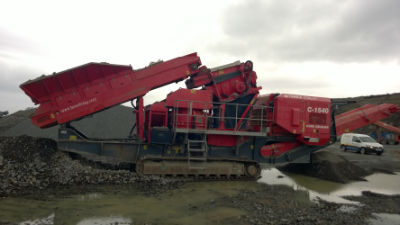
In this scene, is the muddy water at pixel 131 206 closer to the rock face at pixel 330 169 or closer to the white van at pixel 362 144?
the rock face at pixel 330 169

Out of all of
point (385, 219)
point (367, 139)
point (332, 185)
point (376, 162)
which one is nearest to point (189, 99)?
point (332, 185)

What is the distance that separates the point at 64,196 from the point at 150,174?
272 cm

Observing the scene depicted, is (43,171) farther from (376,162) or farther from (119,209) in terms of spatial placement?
(376,162)

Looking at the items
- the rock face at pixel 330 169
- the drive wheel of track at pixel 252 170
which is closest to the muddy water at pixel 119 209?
the drive wheel of track at pixel 252 170

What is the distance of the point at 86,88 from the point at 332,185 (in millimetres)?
9043

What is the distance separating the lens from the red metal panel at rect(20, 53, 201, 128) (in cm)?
800

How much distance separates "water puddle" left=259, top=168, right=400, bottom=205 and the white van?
9.24m

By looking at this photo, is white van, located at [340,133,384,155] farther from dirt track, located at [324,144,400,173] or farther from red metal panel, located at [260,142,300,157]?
red metal panel, located at [260,142,300,157]

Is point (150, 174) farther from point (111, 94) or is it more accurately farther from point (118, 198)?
point (111, 94)

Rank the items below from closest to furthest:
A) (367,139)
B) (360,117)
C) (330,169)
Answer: (330,169) < (360,117) < (367,139)

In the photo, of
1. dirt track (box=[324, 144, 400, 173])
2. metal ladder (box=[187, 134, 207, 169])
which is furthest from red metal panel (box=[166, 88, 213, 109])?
dirt track (box=[324, 144, 400, 173])

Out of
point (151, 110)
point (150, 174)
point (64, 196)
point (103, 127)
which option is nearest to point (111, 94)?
point (151, 110)

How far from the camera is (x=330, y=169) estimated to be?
10.5m

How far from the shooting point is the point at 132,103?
905cm
